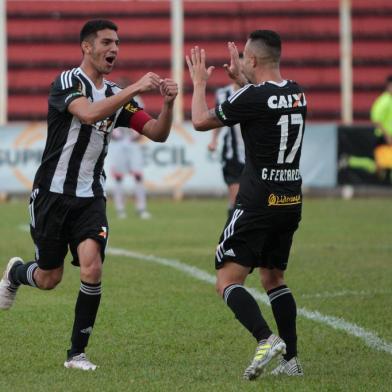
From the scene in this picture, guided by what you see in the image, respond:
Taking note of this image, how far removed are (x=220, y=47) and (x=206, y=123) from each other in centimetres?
2203

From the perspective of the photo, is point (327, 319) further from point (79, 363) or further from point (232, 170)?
point (232, 170)

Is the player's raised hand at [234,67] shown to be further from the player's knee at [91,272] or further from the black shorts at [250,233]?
the player's knee at [91,272]

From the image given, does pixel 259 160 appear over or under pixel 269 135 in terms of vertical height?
under

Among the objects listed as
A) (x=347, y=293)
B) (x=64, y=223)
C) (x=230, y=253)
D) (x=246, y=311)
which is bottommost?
(x=347, y=293)

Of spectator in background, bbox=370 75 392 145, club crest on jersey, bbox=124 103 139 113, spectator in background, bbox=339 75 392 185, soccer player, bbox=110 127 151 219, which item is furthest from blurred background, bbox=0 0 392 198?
club crest on jersey, bbox=124 103 139 113

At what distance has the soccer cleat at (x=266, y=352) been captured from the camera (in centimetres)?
615

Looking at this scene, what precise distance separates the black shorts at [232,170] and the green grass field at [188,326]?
0.88m

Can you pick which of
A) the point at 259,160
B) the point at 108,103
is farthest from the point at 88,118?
the point at 259,160

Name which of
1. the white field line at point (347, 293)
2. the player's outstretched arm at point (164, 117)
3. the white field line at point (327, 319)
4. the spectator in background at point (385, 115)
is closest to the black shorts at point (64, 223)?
the player's outstretched arm at point (164, 117)

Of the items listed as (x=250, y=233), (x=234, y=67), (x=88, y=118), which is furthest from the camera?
(x=234, y=67)

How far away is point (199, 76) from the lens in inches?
264

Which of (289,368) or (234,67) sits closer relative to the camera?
(289,368)

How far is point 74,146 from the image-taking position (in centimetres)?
700

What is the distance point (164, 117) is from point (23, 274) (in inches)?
55.0
